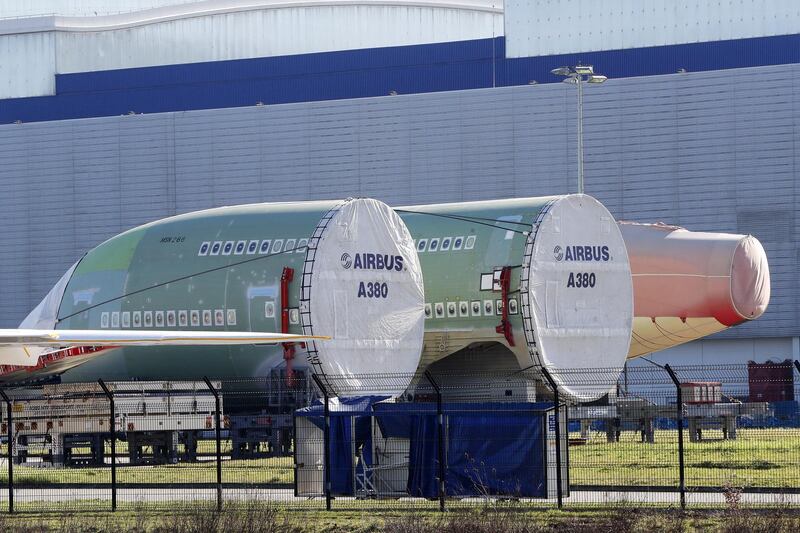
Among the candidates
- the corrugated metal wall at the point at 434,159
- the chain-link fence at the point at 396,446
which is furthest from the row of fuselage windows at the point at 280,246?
the corrugated metal wall at the point at 434,159

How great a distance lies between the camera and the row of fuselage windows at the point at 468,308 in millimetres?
40375

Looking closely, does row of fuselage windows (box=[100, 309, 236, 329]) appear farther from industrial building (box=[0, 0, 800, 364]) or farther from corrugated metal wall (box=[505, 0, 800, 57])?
corrugated metal wall (box=[505, 0, 800, 57])

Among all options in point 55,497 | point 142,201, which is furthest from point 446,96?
point 55,497

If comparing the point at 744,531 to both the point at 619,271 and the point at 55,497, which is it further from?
the point at 619,271

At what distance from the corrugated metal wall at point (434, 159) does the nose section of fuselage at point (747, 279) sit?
25.0 meters

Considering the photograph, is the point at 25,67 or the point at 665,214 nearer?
the point at 665,214

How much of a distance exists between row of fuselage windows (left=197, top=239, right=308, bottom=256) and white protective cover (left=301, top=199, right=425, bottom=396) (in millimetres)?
740

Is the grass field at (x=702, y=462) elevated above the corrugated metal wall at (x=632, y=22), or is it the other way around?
the corrugated metal wall at (x=632, y=22)

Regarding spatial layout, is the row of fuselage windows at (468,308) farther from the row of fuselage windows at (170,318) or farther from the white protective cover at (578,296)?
the row of fuselage windows at (170,318)

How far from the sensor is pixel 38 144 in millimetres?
83625

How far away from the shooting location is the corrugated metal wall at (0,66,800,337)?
71.9 metres

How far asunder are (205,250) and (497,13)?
193 feet

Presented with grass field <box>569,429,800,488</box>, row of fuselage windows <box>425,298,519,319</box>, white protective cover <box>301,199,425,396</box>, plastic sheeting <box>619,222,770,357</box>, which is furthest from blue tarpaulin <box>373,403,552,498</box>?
plastic sheeting <box>619,222,770,357</box>

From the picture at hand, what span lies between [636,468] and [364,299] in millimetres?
10211
